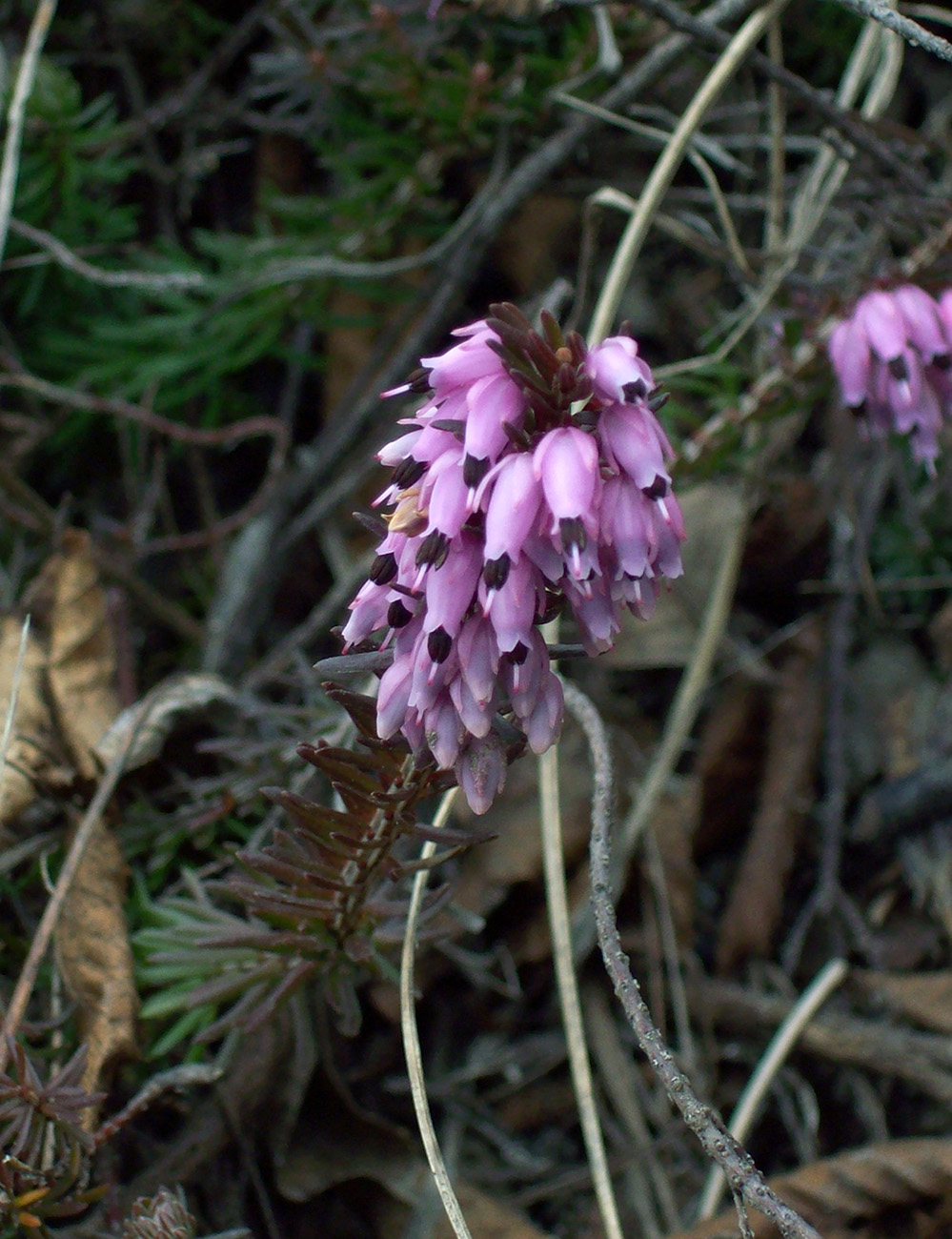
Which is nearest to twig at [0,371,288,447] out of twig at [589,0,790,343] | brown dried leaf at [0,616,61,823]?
brown dried leaf at [0,616,61,823]

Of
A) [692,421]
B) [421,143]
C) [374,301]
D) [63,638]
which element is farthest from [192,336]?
[692,421]

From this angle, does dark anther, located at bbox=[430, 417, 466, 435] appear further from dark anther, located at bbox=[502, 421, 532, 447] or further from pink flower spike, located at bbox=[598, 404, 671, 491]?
pink flower spike, located at bbox=[598, 404, 671, 491]

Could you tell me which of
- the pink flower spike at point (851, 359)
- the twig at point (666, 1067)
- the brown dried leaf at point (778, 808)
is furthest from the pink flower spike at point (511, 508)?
the brown dried leaf at point (778, 808)

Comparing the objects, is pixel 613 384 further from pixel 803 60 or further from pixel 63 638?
pixel 803 60

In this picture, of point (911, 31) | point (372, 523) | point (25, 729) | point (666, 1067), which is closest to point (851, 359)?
point (911, 31)

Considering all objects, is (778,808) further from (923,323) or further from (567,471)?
(567,471)

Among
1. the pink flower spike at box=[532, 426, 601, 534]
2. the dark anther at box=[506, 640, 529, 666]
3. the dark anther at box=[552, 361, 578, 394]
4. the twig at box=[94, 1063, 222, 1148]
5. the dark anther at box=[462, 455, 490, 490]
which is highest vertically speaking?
the dark anther at box=[552, 361, 578, 394]

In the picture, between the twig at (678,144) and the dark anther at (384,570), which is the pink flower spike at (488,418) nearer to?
the dark anther at (384,570)
